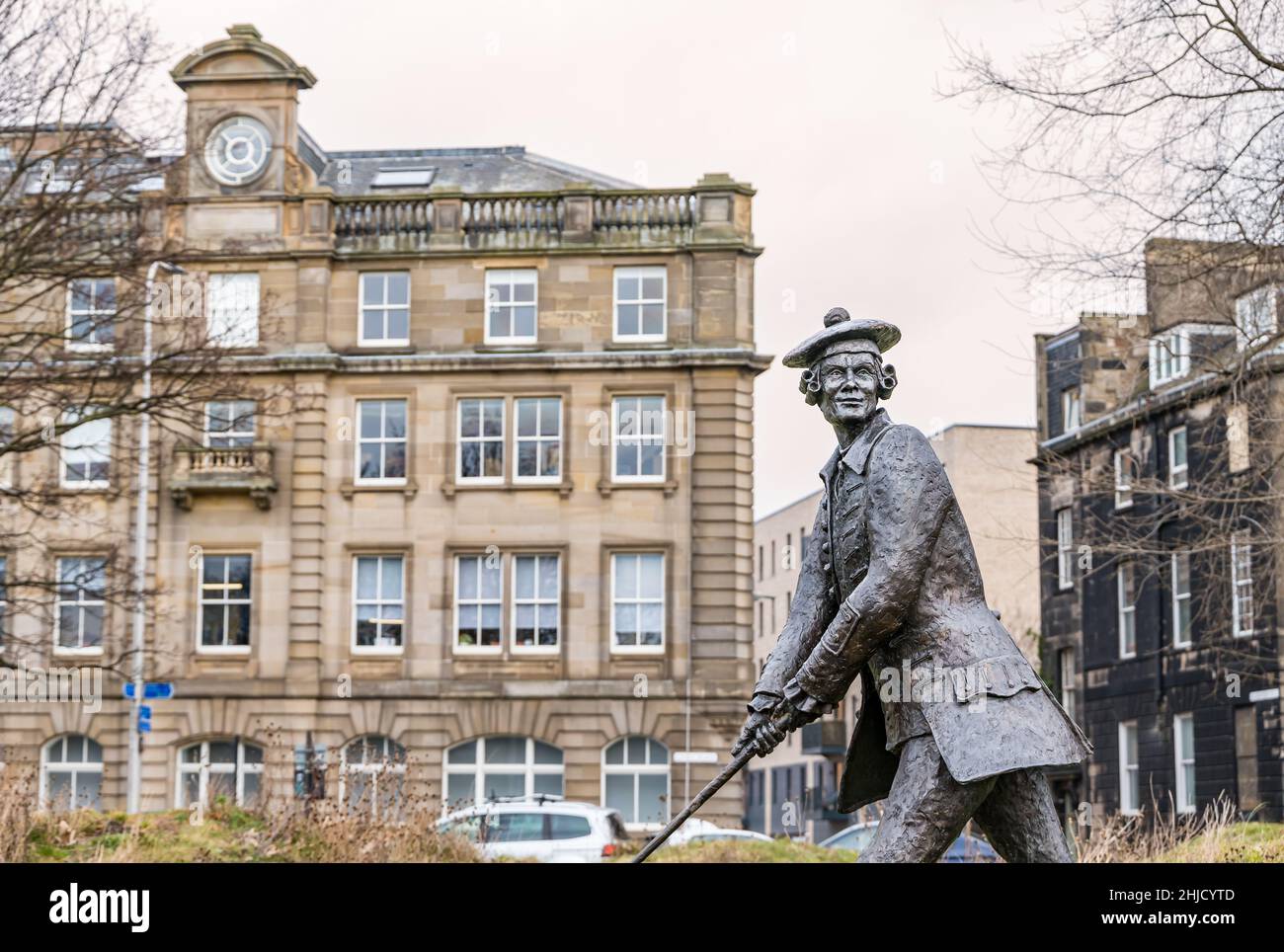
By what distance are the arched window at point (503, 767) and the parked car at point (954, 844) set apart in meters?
14.2

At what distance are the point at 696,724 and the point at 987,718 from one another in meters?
34.6

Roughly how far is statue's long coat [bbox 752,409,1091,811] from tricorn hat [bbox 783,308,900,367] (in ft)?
1.01

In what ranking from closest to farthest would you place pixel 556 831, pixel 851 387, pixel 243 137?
pixel 851 387
pixel 556 831
pixel 243 137

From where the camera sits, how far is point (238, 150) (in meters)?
46.3

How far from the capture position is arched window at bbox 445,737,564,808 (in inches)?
1688

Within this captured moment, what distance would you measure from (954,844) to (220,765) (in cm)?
2565

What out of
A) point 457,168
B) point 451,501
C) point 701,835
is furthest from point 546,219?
point 701,835

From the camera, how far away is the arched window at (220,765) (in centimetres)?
4300

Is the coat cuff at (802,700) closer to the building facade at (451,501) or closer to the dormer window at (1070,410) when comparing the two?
the building facade at (451,501)

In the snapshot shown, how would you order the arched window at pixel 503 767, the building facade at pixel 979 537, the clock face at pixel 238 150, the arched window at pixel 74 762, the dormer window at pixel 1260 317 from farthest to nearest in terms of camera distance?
the building facade at pixel 979 537 → the clock face at pixel 238 150 → the arched window at pixel 74 762 → the arched window at pixel 503 767 → the dormer window at pixel 1260 317

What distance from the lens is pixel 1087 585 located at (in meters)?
48.8

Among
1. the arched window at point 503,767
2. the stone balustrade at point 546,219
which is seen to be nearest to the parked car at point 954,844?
the arched window at point 503,767

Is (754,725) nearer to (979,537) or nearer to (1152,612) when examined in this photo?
(1152,612)
